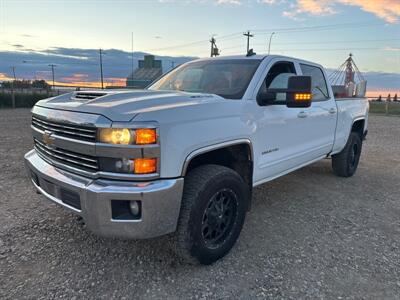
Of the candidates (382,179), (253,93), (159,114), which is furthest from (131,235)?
(382,179)

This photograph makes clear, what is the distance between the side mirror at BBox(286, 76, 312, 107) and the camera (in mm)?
3076

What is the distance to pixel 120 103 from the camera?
8.19 feet

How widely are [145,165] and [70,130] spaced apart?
28.9 inches

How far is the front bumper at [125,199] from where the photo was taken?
90.4 inches

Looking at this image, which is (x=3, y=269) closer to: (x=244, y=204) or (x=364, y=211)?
(x=244, y=204)

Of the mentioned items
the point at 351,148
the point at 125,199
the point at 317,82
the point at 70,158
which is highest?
the point at 317,82

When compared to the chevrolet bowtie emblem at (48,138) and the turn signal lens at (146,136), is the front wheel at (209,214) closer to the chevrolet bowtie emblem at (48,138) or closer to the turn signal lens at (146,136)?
the turn signal lens at (146,136)

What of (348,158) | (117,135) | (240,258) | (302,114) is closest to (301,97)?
(302,114)

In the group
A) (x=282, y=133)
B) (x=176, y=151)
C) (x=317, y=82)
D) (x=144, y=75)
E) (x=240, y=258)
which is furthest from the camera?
(x=144, y=75)

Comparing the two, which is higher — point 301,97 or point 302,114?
point 301,97

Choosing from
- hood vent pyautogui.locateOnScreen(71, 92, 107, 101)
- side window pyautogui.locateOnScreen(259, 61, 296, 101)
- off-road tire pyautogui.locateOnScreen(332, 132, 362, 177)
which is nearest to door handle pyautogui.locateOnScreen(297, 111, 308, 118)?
side window pyautogui.locateOnScreen(259, 61, 296, 101)

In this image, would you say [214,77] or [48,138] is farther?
[214,77]

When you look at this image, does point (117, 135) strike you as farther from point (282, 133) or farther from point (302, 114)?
point (302, 114)

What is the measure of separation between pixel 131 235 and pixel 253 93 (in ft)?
6.06
